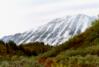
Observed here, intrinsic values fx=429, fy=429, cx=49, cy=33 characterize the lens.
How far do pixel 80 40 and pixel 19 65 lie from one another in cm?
3024

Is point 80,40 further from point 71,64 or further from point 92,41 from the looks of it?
point 71,64

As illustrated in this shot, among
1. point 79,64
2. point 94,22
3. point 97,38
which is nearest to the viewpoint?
point 79,64

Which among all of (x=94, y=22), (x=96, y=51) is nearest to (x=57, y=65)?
(x=96, y=51)

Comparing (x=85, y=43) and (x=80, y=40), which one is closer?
(x=85, y=43)

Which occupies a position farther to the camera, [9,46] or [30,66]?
[9,46]

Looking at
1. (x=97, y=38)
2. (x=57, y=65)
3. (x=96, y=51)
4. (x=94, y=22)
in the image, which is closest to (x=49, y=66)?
(x=57, y=65)

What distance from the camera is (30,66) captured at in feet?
57.7

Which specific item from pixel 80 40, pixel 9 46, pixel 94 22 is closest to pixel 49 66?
pixel 80 40

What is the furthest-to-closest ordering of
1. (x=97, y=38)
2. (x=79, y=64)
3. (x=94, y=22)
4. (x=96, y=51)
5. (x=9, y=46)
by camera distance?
(x=9, y=46)
(x=94, y=22)
(x=97, y=38)
(x=96, y=51)
(x=79, y=64)

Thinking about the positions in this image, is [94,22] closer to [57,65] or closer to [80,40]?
[80,40]

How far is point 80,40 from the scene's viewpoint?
4741 centimetres

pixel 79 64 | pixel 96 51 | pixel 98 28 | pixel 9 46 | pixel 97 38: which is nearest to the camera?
pixel 79 64

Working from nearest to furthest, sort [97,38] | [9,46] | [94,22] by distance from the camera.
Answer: [97,38] → [94,22] → [9,46]

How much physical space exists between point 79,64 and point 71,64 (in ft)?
1.13
